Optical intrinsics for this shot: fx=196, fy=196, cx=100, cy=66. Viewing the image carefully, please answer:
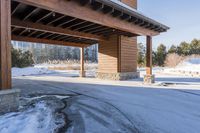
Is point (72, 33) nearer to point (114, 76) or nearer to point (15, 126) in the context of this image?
point (114, 76)

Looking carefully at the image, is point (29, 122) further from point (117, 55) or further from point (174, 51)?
point (174, 51)

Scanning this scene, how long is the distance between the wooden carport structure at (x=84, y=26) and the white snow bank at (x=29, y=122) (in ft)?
2.86

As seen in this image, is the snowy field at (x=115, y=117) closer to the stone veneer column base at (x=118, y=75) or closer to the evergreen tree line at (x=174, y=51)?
the stone veneer column base at (x=118, y=75)

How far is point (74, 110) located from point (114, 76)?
7865 mm

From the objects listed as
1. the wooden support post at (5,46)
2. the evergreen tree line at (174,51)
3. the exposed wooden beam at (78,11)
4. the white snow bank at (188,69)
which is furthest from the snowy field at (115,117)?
the evergreen tree line at (174,51)

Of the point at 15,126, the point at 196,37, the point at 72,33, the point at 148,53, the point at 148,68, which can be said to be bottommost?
the point at 15,126

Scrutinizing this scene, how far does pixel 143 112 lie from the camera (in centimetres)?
511

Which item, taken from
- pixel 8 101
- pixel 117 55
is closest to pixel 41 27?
pixel 8 101

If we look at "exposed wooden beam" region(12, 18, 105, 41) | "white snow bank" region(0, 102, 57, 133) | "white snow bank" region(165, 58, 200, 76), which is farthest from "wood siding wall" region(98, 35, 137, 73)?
"white snow bank" region(0, 102, 57, 133)

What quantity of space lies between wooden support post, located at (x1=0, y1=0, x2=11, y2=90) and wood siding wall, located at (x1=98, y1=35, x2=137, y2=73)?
28.3ft

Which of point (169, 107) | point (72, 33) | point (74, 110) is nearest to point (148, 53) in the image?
point (72, 33)

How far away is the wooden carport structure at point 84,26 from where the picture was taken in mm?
5105

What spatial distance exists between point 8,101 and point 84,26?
20.4 feet

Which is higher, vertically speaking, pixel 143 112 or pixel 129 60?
pixel 129 60
